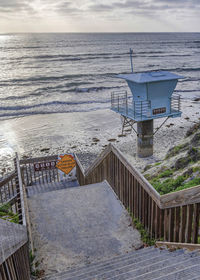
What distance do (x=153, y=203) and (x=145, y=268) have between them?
1252mm

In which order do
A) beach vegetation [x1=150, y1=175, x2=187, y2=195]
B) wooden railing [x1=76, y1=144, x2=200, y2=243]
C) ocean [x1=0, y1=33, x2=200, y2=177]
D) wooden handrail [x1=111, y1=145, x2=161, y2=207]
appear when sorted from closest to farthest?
wooden railing [x1=76, y1=144, x2=200, y2=243] < wooden handrail [x1=111, y1=145, x2=161, y2=207] < beach vegetation [x1=150, y1=175, x2=187, y2=195] < ocean [x1=0, y1=33, x2=200, y2=177]

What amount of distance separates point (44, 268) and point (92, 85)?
4078cm

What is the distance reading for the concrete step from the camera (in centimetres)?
346

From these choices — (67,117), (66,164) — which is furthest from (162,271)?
(67,117)

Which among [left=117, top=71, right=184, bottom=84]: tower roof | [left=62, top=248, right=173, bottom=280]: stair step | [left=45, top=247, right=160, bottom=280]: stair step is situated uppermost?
[left=117, top=71, right=184, bottom=84]: tower roof

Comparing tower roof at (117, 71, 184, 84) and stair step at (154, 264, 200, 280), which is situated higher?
tower roof at (117, 71, 184, 84)

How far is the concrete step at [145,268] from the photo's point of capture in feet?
11.3

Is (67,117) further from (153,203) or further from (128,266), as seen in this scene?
(128,266)

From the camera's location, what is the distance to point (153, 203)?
15.9 ft

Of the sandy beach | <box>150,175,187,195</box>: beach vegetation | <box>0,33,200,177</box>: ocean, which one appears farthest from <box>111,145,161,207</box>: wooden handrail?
<box>0,33,200,177</box>: ocean

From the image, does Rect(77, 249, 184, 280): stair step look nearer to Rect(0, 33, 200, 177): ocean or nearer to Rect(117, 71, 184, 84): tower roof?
Rect(117, 71, 184, 84): tower roof

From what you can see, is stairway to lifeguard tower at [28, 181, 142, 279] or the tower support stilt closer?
stairway to lifeguard tower at [28, 181, 142, 279]

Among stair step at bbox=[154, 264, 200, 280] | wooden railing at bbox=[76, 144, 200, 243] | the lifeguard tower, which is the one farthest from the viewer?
the lifeguard tower

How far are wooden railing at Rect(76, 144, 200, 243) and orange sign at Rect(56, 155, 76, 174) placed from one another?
3187mm
